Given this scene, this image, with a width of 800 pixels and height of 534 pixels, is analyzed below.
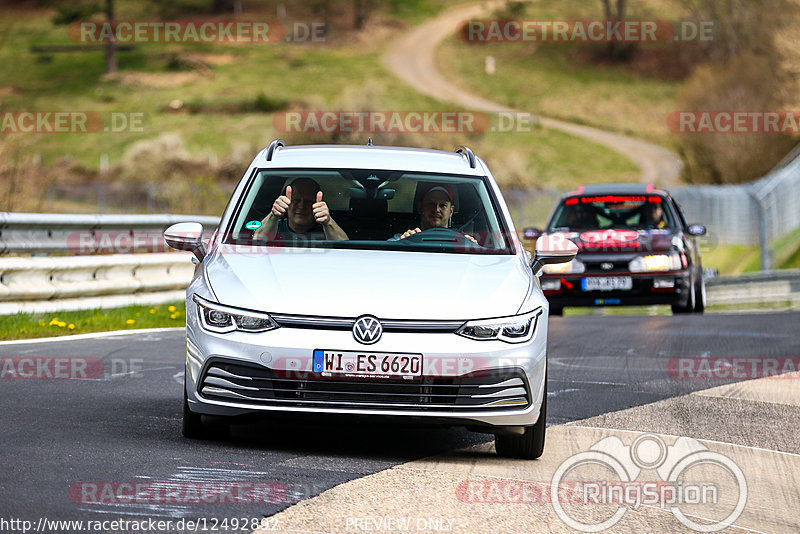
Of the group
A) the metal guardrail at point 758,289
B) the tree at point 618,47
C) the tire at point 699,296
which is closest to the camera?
the tire at point 699,296

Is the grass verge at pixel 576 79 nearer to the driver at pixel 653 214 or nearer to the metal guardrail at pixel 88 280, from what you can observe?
the driver at pixel 653 214

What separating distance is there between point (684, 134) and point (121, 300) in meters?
47.0

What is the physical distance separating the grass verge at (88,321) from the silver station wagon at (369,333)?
222 inches

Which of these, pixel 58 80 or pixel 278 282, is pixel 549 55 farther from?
pixel 278 282

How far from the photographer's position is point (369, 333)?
636 cm

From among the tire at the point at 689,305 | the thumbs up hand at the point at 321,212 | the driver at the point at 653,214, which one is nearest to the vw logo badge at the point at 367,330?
the thumbs up hand at the point at 321,212

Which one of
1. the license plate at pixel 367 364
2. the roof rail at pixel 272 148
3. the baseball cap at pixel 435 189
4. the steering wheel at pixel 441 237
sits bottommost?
the license plate at pixel 367 364

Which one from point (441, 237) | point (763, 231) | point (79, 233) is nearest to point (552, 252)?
point (441, 237)

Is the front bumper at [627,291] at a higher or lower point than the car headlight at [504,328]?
lower

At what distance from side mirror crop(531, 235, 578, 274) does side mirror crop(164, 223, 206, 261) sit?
6.33 ft

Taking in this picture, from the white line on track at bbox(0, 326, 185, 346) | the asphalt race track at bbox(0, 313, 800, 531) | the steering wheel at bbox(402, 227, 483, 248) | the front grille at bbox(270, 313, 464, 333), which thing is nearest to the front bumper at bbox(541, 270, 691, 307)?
the asphalt race track at bbox(0, 313, 800, 531)

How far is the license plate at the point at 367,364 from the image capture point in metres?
6.36

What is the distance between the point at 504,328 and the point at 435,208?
140 centimetres

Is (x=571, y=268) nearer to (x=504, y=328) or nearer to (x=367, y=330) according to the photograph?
(x=504, y=328)
